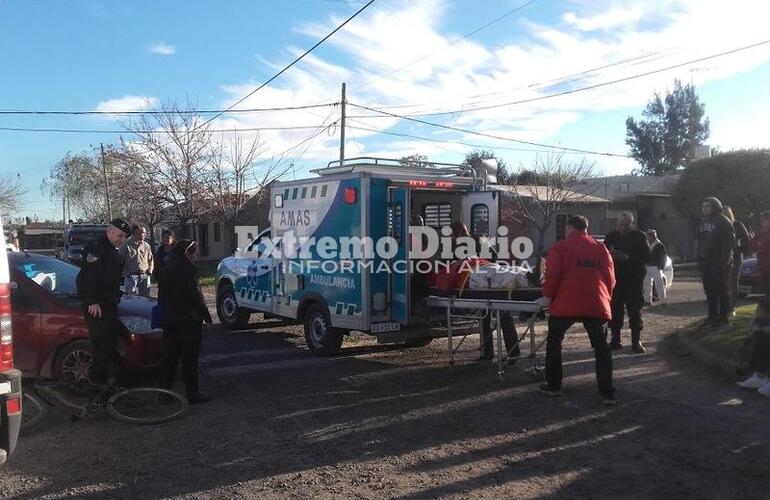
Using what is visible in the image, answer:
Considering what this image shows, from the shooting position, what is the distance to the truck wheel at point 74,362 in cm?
687

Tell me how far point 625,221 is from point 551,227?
23.4m

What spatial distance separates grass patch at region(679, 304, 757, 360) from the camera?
794 centimetres

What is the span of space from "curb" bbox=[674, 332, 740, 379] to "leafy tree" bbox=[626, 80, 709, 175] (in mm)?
61113

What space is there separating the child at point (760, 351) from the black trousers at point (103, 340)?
6.41 meters

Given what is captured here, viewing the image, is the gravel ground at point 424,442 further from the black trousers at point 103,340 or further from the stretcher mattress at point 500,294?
the stretcher mattress at point 500,294

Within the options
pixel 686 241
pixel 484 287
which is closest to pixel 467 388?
pixel 484 287

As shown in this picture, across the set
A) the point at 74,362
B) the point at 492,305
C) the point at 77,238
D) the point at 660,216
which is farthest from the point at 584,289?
the point at 660,216

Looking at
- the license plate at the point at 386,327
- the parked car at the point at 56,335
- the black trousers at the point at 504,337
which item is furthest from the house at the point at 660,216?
the parked car at the point at 56,335

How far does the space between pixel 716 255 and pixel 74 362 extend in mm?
8381

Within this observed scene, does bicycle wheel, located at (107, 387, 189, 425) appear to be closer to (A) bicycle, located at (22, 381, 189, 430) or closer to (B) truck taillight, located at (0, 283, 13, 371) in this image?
(A) bicycle, located at (22, 381, 189, 430)

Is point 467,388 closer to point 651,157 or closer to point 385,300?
point 385,300

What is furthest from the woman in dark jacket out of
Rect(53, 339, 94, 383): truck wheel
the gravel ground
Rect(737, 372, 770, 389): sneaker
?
Rect(737, 372, 770, 389): sneaker

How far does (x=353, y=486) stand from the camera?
4.50m

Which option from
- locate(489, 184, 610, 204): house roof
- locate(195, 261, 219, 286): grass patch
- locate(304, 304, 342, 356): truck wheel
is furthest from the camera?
locate(489, 184, 610, 204): house roof
